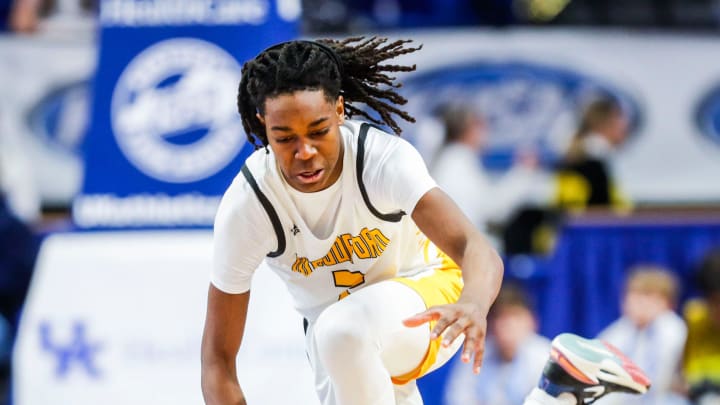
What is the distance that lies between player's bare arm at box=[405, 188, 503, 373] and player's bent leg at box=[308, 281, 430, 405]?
12.0 inches

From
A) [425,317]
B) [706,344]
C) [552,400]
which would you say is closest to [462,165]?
[706,344]

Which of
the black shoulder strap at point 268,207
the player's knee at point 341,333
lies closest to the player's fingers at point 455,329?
the player's knee at point 341,333

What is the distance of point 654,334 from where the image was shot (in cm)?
626

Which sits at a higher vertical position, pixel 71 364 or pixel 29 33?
pixel 29 33

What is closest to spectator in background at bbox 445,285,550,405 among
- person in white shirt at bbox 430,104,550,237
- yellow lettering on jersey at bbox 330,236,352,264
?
person in white shirt at bbox 430,104,550,237

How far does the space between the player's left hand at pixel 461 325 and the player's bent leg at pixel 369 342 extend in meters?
0.36

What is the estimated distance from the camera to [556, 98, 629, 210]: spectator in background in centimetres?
723

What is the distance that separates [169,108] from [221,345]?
212cm

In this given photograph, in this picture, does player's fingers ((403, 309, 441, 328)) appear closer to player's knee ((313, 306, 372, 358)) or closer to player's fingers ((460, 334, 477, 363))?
player's fingers ((460, 334, 477, 363))

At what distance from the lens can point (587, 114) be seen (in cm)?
767

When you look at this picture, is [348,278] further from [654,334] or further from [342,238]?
[654,334]

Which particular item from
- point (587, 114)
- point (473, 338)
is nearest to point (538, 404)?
point (473, 338)

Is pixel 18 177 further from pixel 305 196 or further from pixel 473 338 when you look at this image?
pixel 473 338

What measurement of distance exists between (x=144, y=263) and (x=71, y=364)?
58 cm
